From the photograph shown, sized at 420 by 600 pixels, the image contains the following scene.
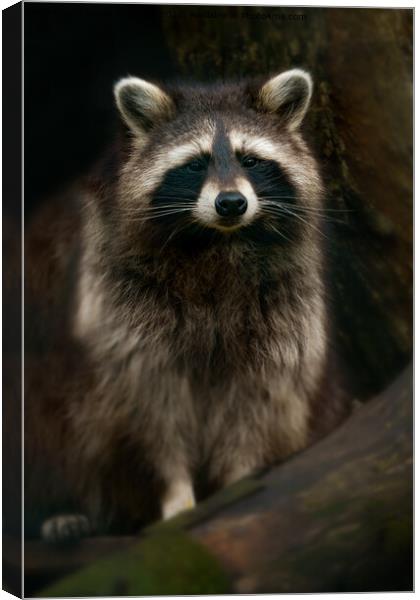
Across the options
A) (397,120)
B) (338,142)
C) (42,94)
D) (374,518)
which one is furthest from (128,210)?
(374,518)

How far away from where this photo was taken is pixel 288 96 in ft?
20.6

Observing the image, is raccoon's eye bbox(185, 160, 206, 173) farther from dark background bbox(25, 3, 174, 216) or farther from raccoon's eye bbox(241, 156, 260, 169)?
dark background bbox(25, 3, 174, 216)

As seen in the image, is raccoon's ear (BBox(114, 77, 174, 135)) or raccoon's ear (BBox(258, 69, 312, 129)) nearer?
raccoon's ear (BBox(114, 77, 174, 135))

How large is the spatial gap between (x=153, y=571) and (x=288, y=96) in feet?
8.70

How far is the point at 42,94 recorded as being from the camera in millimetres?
6219

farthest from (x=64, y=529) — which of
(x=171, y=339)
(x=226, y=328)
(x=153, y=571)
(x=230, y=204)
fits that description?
(x=230, y=204)

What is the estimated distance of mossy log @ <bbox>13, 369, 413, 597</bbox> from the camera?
247 inches

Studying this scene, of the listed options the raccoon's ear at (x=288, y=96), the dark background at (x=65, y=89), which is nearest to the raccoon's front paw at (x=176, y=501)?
the dark background at (x=65, y=89)

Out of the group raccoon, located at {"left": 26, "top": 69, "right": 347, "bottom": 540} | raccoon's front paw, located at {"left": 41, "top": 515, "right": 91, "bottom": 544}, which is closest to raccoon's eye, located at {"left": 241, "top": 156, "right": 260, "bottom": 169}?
raccoon, located at {"left": 26, "top": 69, "right": 347, "bottom": 540}

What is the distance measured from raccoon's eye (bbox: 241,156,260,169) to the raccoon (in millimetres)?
132

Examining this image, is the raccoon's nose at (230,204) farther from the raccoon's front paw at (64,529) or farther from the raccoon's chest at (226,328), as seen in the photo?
the raccoon's front paw at (64,529)

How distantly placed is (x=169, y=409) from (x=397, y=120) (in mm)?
2103

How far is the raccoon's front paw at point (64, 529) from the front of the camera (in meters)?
6.25

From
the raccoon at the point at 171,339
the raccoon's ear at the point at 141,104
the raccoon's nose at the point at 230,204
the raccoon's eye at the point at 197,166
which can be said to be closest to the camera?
the raccoon's nose at the point at 230,204
